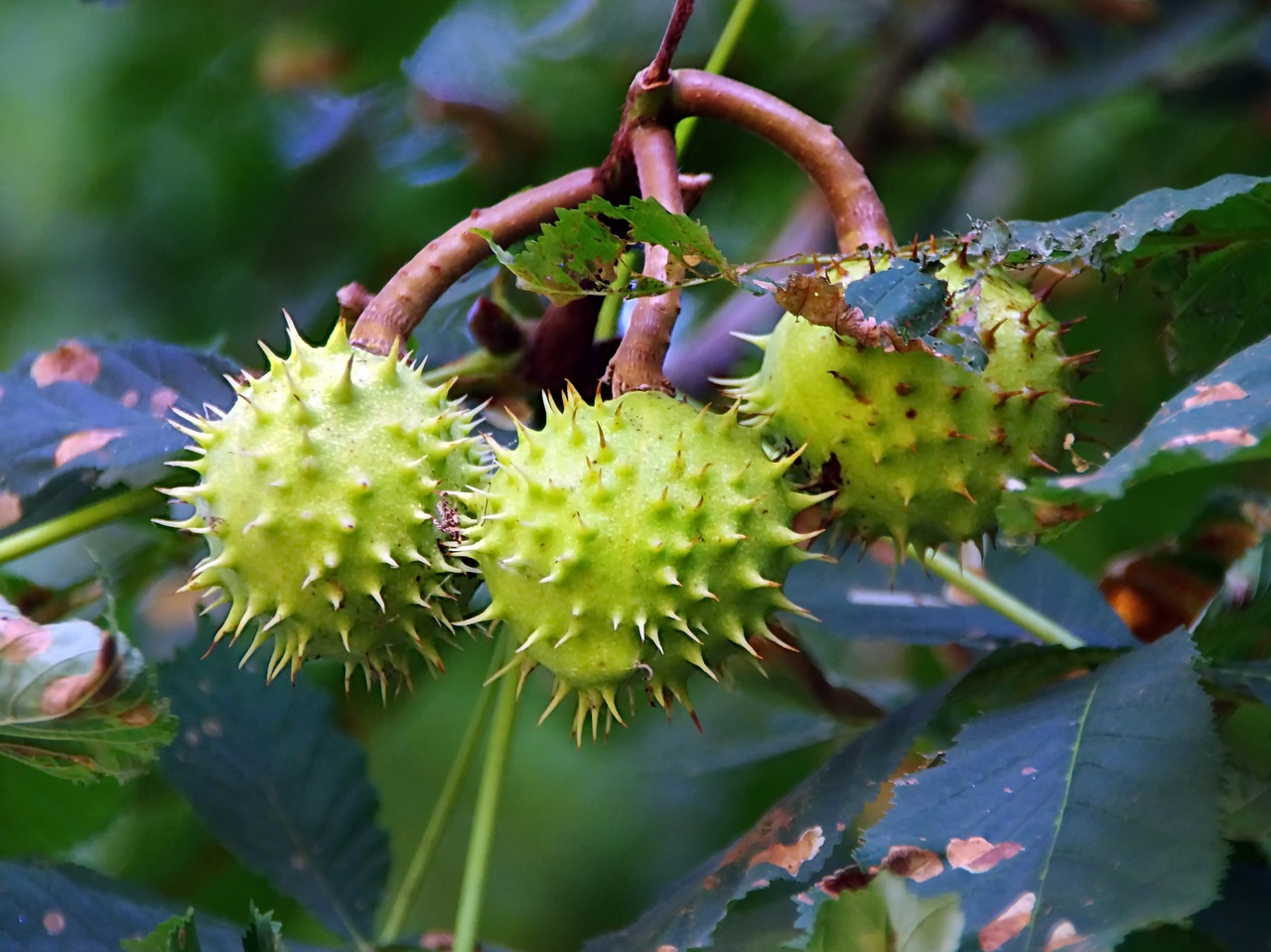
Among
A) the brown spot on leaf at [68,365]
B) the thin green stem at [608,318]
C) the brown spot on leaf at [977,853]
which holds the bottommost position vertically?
the brown spot on leaf at [977,853]

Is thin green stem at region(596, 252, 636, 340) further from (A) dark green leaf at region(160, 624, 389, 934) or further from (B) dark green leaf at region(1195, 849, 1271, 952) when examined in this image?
(B) dark green leaf at region(1195, 849, 1271, 952)

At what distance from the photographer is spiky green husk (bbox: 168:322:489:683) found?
1.01m

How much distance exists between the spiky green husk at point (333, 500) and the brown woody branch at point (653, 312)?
0.15m

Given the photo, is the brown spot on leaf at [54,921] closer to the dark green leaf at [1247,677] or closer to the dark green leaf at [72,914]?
the dark green leaf at [72,914]

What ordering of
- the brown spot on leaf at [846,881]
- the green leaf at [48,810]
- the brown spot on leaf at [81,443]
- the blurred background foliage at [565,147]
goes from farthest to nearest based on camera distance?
1. the blurred background foliage at [565,147]
2. the green leaf at [48,810]
3. the brown spot on leaf at [81,443]
4. the brown spot on leaf at [846,881]

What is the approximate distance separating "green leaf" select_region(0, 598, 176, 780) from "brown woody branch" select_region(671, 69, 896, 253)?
734 millimetres

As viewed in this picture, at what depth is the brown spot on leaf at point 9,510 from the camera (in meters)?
→ 1.30

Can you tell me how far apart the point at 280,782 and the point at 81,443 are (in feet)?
1.56

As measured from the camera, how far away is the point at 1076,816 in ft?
3.01

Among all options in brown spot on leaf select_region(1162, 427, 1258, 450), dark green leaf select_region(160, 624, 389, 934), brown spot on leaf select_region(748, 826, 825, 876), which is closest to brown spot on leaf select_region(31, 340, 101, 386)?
dark green leaf select_region(160, 624, 389, 934)

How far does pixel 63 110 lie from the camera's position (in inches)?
97.2

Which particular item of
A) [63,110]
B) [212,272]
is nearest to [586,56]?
[212,272]

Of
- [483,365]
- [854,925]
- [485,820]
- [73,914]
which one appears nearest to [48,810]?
[73,914]

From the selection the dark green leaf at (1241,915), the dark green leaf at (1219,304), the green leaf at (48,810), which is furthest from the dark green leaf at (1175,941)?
the green leaf at (48,810)
